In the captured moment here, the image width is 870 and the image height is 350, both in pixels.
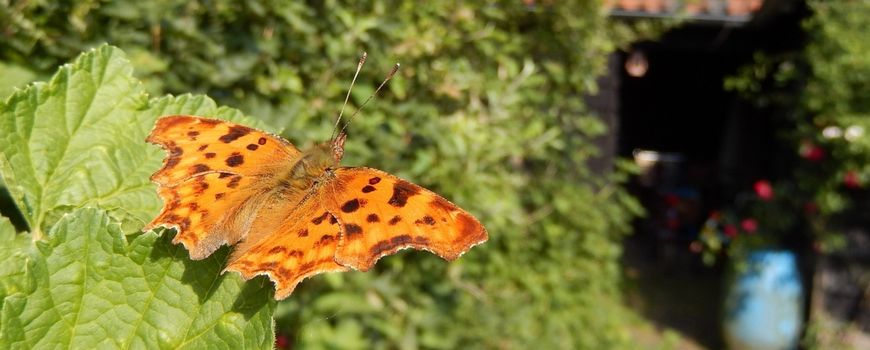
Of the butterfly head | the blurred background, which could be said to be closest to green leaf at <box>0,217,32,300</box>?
the blurred background

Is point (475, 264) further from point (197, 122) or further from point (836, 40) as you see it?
point (836, 40)

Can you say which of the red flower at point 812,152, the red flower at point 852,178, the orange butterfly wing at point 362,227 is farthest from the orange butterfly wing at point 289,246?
the red flower at point 812,152

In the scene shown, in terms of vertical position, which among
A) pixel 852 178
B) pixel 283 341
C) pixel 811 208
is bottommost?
pixel 811 208

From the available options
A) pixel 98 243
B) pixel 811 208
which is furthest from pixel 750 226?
pixel 98 243

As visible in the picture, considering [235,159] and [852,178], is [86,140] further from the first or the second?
[852,178]

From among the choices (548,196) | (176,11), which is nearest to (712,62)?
(548,196)

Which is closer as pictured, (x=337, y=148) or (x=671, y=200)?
(x=337, y=148)

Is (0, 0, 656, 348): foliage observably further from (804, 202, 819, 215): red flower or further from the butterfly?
(804, 202, 819, 215): red flower
